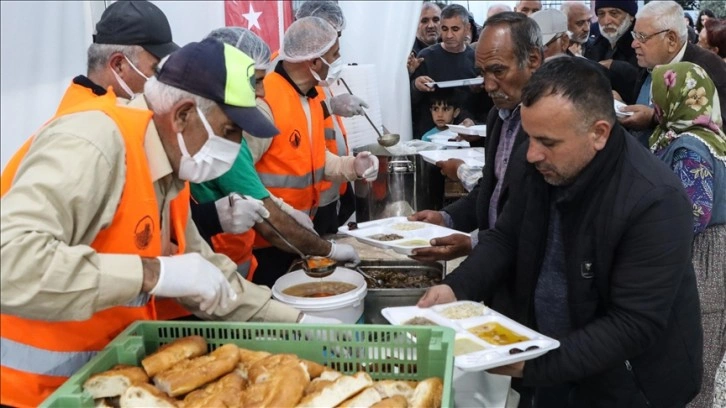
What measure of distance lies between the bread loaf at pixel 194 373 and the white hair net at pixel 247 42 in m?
1.59

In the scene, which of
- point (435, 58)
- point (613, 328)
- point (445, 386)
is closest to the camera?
point (445, 386)

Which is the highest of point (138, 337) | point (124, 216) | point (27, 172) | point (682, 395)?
point (27, 172)

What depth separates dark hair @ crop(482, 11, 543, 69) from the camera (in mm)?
2389

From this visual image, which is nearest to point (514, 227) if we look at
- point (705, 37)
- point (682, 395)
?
point (682, 395)

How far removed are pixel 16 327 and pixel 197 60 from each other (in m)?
0.70

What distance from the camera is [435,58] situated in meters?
5.50

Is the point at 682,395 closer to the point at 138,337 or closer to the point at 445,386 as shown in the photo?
the point at 445,386

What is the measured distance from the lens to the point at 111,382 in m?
1.27

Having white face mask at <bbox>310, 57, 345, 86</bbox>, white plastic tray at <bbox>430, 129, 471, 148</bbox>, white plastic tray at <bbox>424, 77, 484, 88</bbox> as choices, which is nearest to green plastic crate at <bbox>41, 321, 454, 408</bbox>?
white face mask at <bbox>310, 57, 345, 86</bbox>

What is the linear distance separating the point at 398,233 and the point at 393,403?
1.50 meters

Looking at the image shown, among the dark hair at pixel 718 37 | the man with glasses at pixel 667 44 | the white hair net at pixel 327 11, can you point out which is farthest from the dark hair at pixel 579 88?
the dark hair at pixel 718 37

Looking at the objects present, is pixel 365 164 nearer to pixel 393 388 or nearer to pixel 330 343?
pixel 330 343

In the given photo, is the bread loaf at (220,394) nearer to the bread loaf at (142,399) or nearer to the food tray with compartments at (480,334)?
the bread loaf at (142,399)

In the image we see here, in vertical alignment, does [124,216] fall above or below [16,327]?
above
